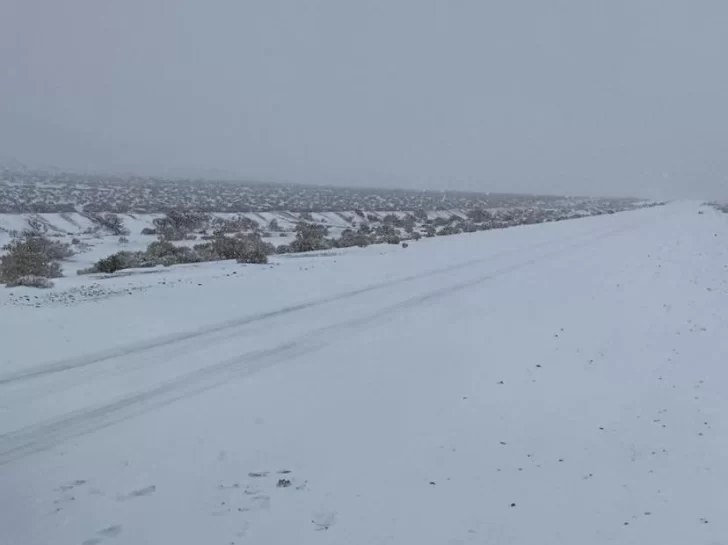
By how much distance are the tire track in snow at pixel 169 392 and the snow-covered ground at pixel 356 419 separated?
29 millimetres

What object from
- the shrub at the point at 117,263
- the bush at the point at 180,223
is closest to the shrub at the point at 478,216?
the bush at the point at 180,223

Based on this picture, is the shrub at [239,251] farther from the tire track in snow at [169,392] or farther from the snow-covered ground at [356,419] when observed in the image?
the tire track in snow at [169,392]

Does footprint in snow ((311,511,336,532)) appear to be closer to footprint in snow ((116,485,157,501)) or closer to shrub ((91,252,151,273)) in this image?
footprint in snow ((116,485,157,501))

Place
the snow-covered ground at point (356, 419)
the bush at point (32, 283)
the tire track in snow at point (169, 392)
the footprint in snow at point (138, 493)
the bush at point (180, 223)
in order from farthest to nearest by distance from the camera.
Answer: the bush at point (180, 223)
the bush at point (32, 283)
the tire track in snow at point (169, 392)
the footprint in snow at point (138, 493)
the snow-covered ground at point (356, 419)

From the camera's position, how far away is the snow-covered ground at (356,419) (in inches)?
187

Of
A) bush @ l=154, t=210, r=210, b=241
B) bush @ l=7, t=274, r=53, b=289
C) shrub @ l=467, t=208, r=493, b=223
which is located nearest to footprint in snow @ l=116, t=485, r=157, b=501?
bush @ l=7, t=274, r=53, b=289

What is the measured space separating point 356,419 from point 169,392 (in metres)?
2.13

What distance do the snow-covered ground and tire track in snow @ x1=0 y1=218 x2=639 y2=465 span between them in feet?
0.10

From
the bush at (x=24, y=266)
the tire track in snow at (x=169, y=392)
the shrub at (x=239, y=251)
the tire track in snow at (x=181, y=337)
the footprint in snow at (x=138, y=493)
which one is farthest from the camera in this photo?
the shrub at (x=239, y=251)

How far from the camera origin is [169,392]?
23.1ft

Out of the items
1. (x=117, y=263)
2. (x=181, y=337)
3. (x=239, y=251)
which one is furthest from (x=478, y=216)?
(x=181, y=337)

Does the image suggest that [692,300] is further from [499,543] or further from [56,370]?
[56,370]

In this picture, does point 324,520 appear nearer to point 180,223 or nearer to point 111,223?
point 180,223

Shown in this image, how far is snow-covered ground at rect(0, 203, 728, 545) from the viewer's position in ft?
15.6
